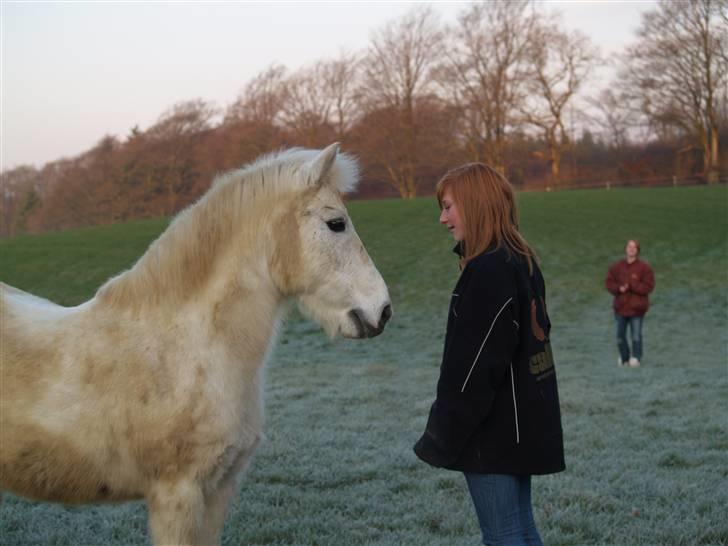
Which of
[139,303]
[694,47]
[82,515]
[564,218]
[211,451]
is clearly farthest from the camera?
[694,47]

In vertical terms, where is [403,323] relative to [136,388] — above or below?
below

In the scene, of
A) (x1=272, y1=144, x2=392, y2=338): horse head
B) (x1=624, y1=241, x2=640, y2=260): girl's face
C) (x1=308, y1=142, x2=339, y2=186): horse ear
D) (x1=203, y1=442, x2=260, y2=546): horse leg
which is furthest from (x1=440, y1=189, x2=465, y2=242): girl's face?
(x1=624, y1=241, x2=640, y2=260): girl's face

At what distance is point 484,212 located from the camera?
10.0 feet

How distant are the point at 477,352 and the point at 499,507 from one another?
690mm

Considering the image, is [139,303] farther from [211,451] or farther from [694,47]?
[694,47]

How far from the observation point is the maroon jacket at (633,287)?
39.9 ft

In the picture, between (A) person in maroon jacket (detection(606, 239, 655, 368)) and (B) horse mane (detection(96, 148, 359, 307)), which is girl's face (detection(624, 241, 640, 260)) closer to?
(A) person in maroon jacket (detection(606, 239, 655, 368))

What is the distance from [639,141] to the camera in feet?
163

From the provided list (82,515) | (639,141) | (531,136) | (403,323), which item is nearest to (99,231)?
(403,323)

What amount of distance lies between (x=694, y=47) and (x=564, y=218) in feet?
62.4

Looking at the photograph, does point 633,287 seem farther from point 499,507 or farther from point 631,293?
point 499,507

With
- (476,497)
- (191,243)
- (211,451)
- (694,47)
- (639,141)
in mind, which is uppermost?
(694,47)

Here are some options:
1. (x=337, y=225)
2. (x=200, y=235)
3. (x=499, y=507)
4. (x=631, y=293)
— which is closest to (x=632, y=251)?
(x=631, y=293)

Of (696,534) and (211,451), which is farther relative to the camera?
(696,534)
